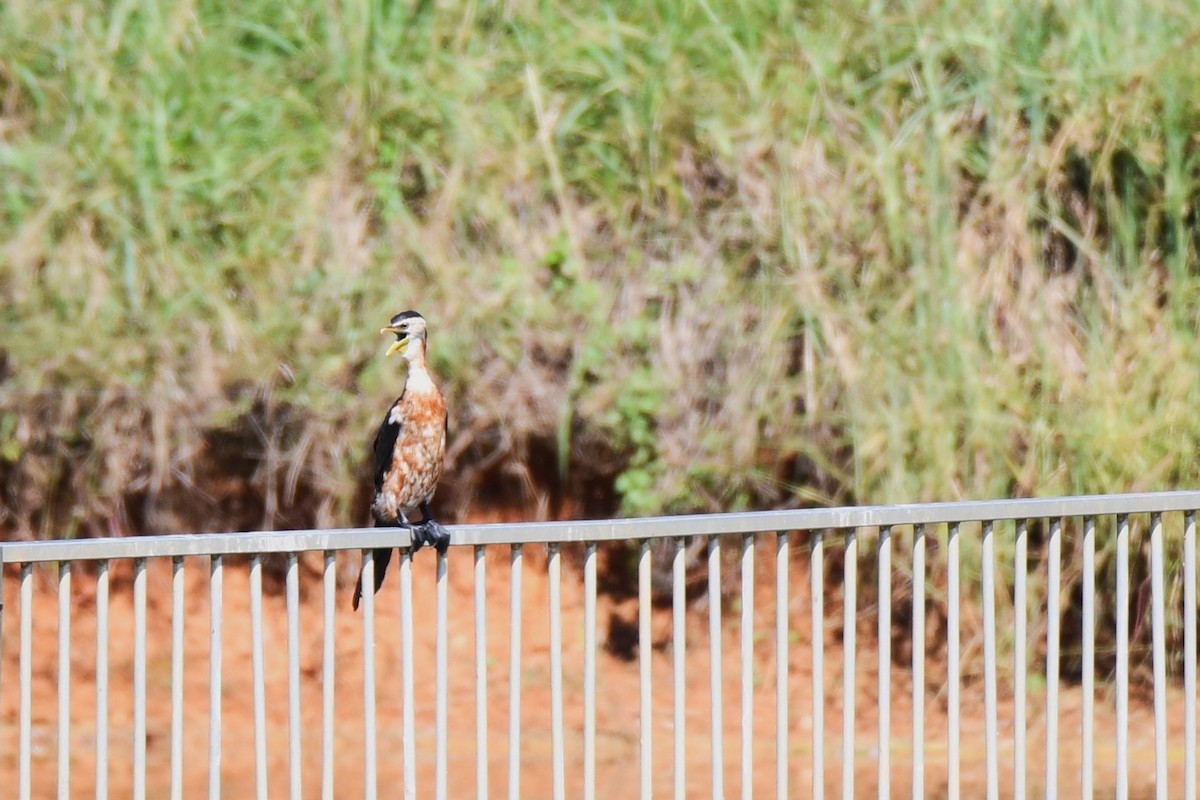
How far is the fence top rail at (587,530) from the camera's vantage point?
105 inches

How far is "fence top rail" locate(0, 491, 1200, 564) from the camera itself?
8.74 ft

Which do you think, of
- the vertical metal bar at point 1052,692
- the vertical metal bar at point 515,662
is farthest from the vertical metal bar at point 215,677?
the vertical metal bar at point 1052,692

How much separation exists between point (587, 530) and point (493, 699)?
3269 millimetres

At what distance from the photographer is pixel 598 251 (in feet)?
19.2

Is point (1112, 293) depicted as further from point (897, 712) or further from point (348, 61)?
point (348, 61)

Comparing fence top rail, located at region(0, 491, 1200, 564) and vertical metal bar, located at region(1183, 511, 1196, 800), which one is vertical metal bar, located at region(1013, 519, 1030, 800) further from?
vertical metal bar, located at region(1183, 511, 1196, 800)

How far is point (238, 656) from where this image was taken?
5.93 metres

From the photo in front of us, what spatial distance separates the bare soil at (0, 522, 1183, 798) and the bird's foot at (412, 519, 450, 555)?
8.46 ft

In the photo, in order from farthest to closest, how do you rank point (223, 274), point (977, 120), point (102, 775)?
point (977, 120) < point (223, 274) < point (102, 775)

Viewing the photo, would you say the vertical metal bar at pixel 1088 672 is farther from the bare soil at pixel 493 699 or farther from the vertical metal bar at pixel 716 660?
the bare soil at pixel 493 699

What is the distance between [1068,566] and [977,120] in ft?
5.79

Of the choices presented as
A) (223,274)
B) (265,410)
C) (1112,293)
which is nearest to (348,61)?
(223,274)

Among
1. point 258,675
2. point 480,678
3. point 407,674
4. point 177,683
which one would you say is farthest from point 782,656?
point 177,683

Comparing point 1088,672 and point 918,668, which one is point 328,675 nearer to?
point 918,668
